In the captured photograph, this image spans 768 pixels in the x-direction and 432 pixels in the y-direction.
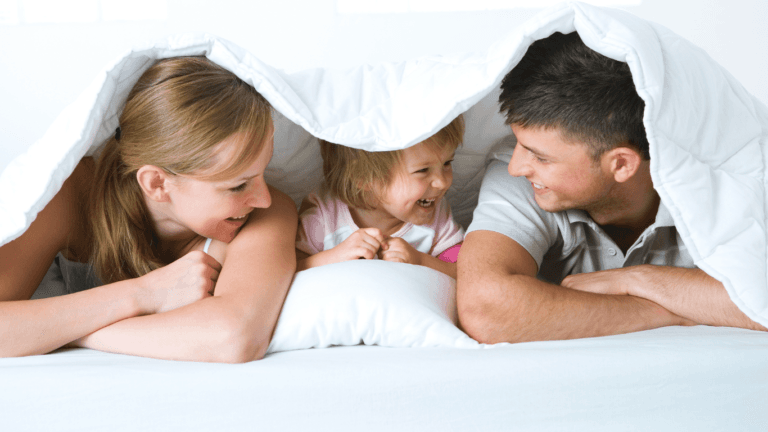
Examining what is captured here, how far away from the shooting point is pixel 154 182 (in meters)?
1.08

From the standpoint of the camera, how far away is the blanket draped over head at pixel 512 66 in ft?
3.04

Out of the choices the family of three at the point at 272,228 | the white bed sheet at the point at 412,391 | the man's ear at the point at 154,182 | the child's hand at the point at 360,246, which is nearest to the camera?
the white bed sheet at the point at 412,391

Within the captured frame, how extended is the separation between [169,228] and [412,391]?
66cm

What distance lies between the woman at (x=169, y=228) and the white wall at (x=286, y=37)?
72 centimetres

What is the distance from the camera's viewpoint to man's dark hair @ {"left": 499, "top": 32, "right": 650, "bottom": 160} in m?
1.08

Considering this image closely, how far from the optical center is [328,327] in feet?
3.18

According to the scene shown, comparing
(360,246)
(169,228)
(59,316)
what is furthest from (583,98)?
(59,316)

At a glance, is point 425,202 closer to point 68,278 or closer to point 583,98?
point 583,98

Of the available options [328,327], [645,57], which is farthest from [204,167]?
[645,57]

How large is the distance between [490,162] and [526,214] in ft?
0.70

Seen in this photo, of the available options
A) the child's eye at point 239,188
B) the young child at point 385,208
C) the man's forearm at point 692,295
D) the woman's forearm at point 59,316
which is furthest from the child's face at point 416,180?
the woman's forearm at point 59,316

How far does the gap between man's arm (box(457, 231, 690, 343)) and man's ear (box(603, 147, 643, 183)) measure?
0.24 m

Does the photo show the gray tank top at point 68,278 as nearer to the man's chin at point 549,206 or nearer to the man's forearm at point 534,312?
the man's forearm at point 534,312

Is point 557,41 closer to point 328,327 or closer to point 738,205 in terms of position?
point 738,205
